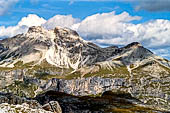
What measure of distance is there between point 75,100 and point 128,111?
956 inches

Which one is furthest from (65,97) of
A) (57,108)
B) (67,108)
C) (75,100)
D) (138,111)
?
(57,108)

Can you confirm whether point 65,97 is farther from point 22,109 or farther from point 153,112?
point 22,109

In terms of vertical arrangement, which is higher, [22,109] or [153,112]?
[22,109]

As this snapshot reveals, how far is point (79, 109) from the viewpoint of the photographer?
96188 mm

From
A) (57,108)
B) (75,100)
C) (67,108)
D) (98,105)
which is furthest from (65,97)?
(57,108)

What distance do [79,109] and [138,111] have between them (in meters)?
23.9

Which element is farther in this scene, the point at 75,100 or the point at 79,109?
the point at 75,100

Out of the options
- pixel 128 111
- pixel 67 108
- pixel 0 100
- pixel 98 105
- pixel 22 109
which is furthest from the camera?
pixel 98 105

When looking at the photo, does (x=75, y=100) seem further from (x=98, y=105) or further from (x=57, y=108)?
(x=57, y=108)

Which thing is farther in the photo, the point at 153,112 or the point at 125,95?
the point at 125,95

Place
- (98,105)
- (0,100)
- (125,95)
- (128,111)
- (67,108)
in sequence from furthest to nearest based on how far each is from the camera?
(125,95), (98,105), (128,111), (67,108), (0,100)

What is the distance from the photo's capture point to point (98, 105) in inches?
4321

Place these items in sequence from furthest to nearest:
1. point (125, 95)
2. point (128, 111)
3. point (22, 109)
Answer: point (125, 95)
point (128, 111)
point (22, 109)

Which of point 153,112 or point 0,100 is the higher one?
point 0,100
